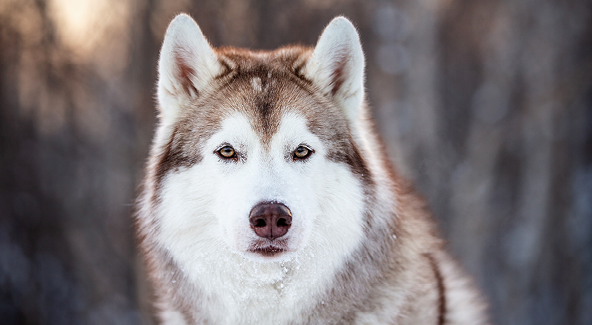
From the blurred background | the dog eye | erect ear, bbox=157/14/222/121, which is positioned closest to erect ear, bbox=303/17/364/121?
the dog eye

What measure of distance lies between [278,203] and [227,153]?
48 centimetres

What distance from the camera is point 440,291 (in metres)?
2.45

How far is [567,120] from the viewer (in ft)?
24.3

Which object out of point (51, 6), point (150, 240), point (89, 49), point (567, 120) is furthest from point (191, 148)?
point (567, 120)

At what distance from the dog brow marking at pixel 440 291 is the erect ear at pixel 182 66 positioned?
1760 mm

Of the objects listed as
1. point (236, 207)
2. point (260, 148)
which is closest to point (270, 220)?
point (236, 207)

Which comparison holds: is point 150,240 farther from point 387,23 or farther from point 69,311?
point 387,23

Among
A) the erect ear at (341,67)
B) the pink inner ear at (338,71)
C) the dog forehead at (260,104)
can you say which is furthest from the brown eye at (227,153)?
the pink inner ear at (338,71)

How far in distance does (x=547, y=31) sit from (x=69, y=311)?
9.60 meters

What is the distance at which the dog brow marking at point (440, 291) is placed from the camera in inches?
94.3

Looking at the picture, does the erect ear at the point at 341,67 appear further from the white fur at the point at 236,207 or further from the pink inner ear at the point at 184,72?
the pink inner ear at the point at 184,72

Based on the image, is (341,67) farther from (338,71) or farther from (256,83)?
(256,83)

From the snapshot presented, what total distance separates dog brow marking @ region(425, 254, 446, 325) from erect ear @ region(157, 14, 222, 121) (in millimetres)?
1760

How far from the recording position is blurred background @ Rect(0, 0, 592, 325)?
6.48m
